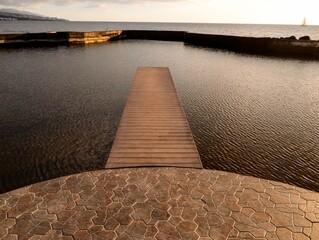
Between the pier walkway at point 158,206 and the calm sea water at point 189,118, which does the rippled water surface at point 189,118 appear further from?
the pier walkway at point 158,206

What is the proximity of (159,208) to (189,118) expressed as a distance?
8292 mm

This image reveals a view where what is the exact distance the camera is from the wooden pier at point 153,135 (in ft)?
30.5

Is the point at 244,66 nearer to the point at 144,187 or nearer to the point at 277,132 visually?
the point at 277,132

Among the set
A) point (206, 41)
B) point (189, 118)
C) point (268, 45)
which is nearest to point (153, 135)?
point (189, 118)

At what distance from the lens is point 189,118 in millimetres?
14484

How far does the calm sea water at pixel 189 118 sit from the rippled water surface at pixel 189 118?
1.8 inches

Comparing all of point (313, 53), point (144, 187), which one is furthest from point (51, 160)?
point (313, 53)

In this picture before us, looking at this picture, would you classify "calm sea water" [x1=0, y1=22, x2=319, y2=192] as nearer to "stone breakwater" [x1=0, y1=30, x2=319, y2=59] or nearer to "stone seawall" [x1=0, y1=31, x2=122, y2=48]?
"stone breakwater" [x1=0, y1=30, x2=319, y2=59]

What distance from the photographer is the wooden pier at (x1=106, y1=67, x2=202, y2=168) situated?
9.28m

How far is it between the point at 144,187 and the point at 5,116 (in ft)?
37.1

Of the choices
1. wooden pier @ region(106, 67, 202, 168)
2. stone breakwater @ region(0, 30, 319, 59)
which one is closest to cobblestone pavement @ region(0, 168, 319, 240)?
wooden pier @ region(106, 67, 202, 168)

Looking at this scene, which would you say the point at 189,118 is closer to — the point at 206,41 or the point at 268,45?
the point at 268,45

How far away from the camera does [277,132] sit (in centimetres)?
1291

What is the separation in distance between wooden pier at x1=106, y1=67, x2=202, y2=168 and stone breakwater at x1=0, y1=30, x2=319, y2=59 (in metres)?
31.9
